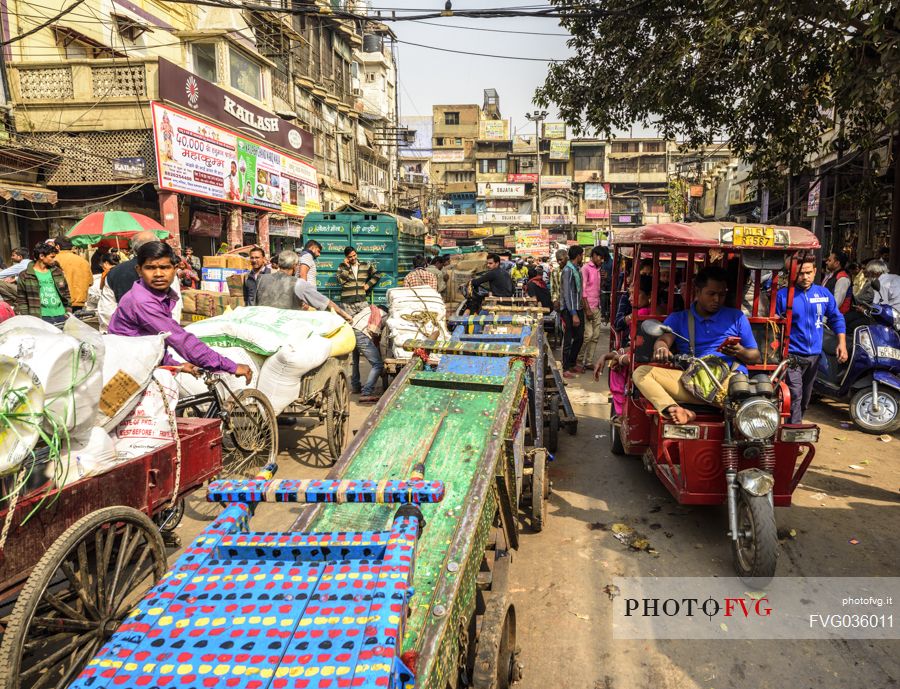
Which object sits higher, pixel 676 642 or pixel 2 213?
pixel 2 213

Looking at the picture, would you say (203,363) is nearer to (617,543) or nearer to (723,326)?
(617,543)

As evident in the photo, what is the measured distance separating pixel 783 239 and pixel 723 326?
31.1 inches

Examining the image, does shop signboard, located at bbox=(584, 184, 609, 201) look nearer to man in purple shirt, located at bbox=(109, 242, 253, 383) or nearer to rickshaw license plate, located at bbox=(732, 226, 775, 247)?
rickshaw license plate, located at bbox=(732, 226, 775, 247)

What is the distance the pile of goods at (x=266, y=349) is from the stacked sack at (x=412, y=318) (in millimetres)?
1707

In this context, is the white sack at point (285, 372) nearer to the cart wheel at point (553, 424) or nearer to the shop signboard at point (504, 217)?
the cart wheel at point (553, 424)

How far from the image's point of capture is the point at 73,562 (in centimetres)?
265

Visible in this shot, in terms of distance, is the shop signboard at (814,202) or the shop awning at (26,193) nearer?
the shop awning at (26,193)

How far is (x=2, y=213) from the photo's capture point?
515 inches

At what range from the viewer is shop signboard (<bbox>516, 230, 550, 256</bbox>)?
27438 mm

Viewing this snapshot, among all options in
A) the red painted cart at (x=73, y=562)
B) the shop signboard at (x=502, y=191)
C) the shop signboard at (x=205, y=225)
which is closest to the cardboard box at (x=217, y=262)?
the shop signboard at (x=205, y=225)

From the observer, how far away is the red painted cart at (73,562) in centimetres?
224

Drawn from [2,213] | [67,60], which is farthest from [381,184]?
[2,213]

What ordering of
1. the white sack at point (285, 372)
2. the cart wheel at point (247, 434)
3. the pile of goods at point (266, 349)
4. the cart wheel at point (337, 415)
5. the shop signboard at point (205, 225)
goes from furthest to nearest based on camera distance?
the shop signboard at point (205, 225) < the cart wheel at point (337, 415) < the white sack at point (285, 372) < the pile of goods at point (266, 349) < the cart wheel at point (247, 434)

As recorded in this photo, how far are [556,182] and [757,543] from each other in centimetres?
5646
